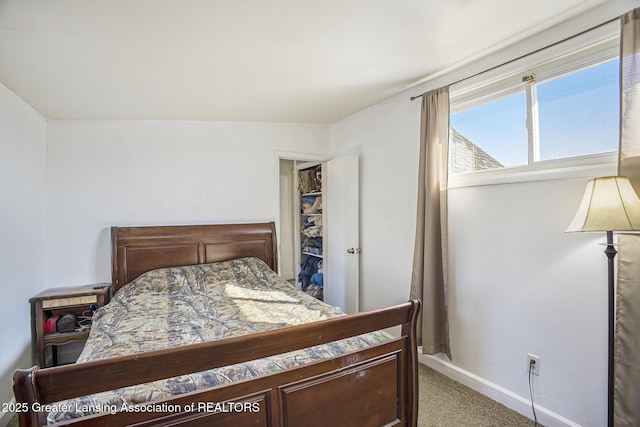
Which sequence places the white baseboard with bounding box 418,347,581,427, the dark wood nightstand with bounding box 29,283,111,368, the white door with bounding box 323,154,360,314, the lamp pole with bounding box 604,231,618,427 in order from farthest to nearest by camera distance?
the white door with bounding box 323,154,360,314, the dark wood nightstand with bounding box 29,283,111,368, the white baseboard with bounding box 418,347,581,427, the lamp pole with bounding box 604,231,618,427

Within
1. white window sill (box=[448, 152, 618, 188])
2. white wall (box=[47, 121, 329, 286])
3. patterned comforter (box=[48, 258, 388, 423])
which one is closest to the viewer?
patterned comforter (box=[48, 258, 388, 423])

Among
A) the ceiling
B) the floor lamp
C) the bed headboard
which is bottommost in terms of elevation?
the bed headboard

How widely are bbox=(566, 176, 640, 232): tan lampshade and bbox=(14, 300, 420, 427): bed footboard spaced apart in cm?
85

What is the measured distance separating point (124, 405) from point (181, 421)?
0.21m

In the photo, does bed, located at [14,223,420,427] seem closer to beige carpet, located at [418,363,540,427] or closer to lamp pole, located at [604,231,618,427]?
beige carpet, located at [418,363,540,427]

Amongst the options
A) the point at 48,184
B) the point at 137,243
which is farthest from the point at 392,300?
the point at 48,184

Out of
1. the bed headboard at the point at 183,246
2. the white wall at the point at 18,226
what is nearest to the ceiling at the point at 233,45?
the white wall at the point at 18,226

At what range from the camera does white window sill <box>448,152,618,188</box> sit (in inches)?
63.4

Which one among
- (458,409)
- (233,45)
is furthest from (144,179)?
(458,409)

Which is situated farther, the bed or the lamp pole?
the lamp pole

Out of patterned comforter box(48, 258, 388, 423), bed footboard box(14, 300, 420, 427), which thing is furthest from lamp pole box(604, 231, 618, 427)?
patterned comforter box(48, 258, 388, 423)

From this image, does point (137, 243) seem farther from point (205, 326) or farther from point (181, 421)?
point (181, 421)

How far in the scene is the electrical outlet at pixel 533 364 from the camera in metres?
1.91

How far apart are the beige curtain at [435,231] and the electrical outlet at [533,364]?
526 millimetres
